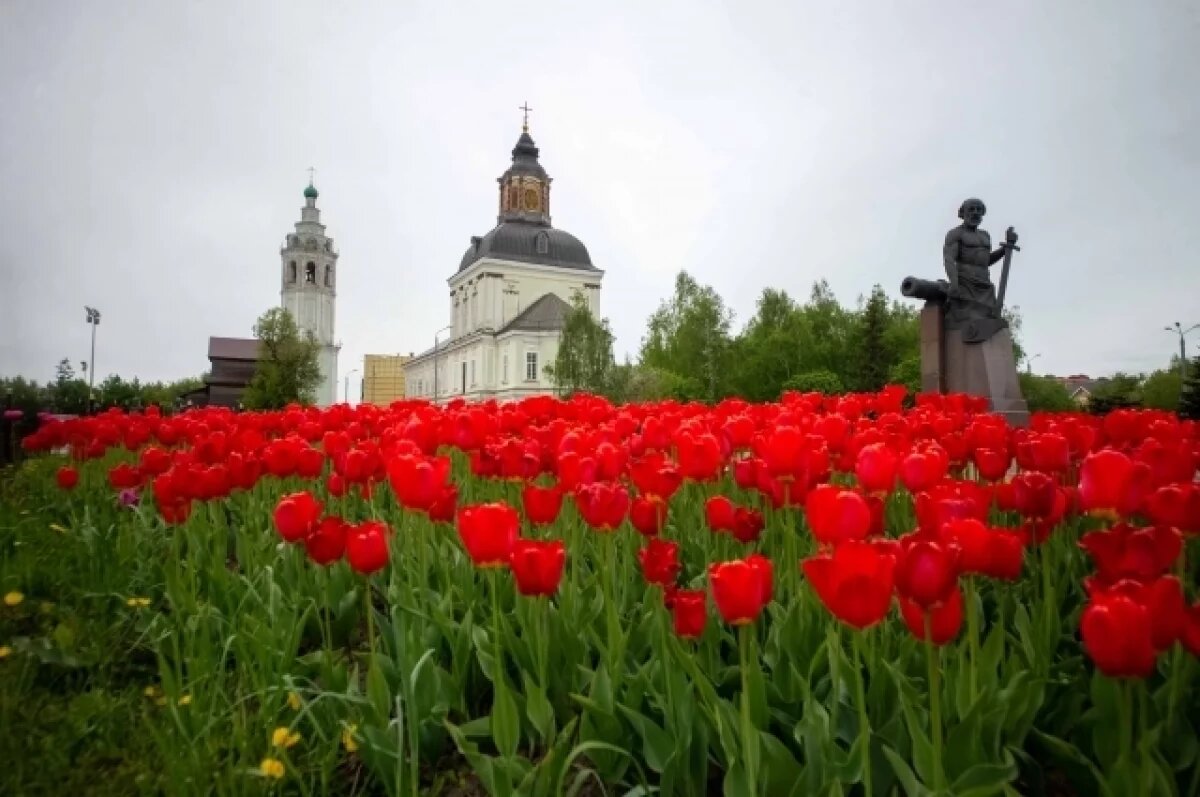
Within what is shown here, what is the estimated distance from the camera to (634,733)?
1846 millimetres

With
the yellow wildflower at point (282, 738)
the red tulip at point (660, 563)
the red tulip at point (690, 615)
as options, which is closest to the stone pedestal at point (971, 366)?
the red tulip at point (660, 563)

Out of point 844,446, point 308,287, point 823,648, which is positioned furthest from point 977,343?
point 308,287

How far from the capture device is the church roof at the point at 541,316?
56469mm

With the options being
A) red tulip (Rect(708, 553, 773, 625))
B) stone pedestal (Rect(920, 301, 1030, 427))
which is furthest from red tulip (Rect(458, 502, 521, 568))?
stone pedestal (Rect(920, 301, 1030, 427))

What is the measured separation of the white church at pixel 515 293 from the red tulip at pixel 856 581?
2071 inches

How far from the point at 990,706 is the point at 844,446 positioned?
53.7 inches

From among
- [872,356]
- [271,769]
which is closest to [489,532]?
[271,769]

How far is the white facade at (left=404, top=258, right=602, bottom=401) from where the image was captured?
55.9 m

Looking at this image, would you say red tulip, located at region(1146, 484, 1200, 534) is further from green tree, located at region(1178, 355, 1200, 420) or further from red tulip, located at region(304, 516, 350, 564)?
green tree, located at region(1178, 355, 1200, 420)

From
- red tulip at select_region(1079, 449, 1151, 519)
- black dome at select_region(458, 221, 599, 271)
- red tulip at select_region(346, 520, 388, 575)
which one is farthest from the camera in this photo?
black dome at select_region(458, 221, 599, 271)

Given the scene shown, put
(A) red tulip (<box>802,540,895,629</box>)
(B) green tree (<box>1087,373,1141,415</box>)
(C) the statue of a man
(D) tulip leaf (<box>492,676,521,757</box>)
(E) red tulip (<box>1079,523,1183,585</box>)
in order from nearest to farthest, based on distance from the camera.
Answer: (A) red tulip (<box>802,540,895,629</box>) < (E) red tulip (<box>1079,523,1183,585</box>) < (D) tulip leaf (<box>492,676,521,757</box>) < (C) the statue of a man < (B) green tree (<box>1087,373,1141,415</box>)

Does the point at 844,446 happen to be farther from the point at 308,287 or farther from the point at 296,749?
the point at 308,287

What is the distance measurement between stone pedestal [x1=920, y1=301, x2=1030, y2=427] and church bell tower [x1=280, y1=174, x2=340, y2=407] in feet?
221

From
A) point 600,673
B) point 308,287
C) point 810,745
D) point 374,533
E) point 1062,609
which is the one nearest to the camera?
point 810,745
